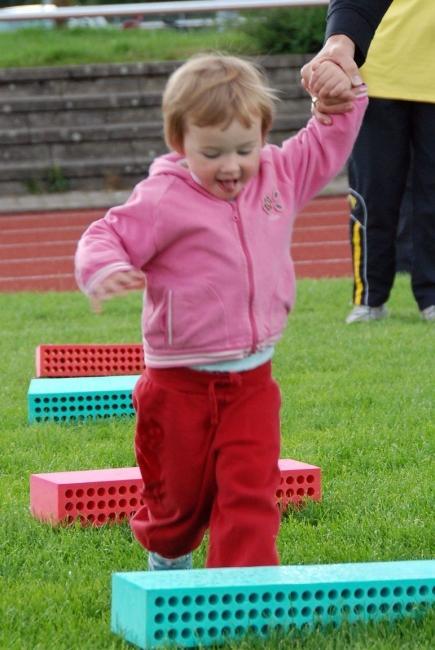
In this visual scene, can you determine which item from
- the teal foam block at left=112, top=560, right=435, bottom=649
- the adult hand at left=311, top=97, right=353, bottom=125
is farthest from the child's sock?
the adult hand at left=311, top=97, right=353, bottom=125

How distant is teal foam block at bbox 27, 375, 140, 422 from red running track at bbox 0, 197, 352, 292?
267 inches

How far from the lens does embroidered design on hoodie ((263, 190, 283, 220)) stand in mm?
3480

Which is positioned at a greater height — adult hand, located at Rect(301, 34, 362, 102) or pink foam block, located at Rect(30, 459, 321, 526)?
adult hand, located at Rect(301, 34, 362, 102)

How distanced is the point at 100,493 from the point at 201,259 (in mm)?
1159

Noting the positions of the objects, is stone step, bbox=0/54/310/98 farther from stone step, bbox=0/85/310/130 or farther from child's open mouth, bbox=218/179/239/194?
child's open mouth, bbox=218/179/239/194

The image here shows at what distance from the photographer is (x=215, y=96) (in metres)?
3.28

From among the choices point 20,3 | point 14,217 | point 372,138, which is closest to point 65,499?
point 372,138

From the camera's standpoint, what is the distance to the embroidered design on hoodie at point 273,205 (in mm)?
3480

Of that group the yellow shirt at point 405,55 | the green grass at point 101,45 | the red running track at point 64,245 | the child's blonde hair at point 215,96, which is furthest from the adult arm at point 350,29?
the green grass at point 101,45

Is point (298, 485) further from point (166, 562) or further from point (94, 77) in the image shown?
point (94, 77)

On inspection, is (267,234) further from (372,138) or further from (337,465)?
(372,138)

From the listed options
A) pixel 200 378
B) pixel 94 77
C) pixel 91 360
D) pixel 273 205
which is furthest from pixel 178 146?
pixel 94 77

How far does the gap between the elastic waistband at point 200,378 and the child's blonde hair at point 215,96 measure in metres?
0.55

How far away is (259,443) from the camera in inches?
134
